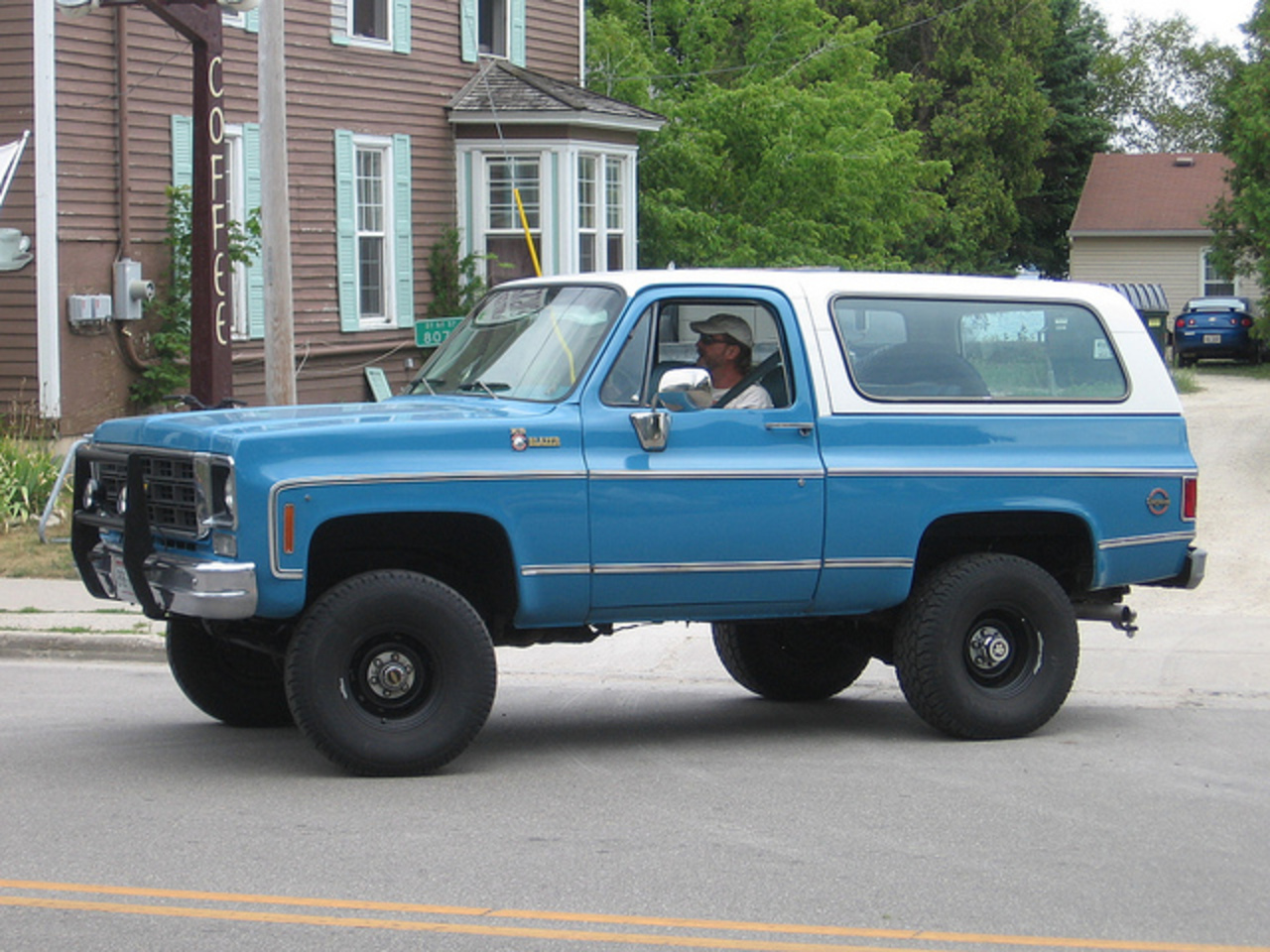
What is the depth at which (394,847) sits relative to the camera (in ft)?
19.6

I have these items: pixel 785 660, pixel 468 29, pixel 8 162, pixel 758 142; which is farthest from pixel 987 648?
pixel 758 142

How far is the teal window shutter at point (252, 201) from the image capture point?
771 inches

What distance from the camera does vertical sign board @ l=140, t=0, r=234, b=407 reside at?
13.4 metres

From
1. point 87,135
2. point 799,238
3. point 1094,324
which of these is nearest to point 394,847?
point 1094,324

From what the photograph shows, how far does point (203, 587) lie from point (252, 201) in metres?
13.9

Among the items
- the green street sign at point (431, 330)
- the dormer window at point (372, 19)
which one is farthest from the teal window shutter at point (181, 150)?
the green street sign at point (431, 330)

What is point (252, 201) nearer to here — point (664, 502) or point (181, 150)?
point (181, 150)

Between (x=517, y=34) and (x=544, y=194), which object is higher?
(x=517, y=34)

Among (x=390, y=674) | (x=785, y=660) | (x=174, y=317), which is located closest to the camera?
(x=390, y=674)

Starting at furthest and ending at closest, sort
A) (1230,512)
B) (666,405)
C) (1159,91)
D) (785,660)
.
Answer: (1159,91)
(1230,512)
(785,660)
(666,405)

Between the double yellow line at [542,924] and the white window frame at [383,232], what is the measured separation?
1665 cm

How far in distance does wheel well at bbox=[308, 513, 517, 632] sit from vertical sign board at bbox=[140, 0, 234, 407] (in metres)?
6.40

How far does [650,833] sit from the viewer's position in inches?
247

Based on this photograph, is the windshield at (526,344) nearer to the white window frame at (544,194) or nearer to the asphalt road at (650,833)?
the asphalt road at (650,833)
